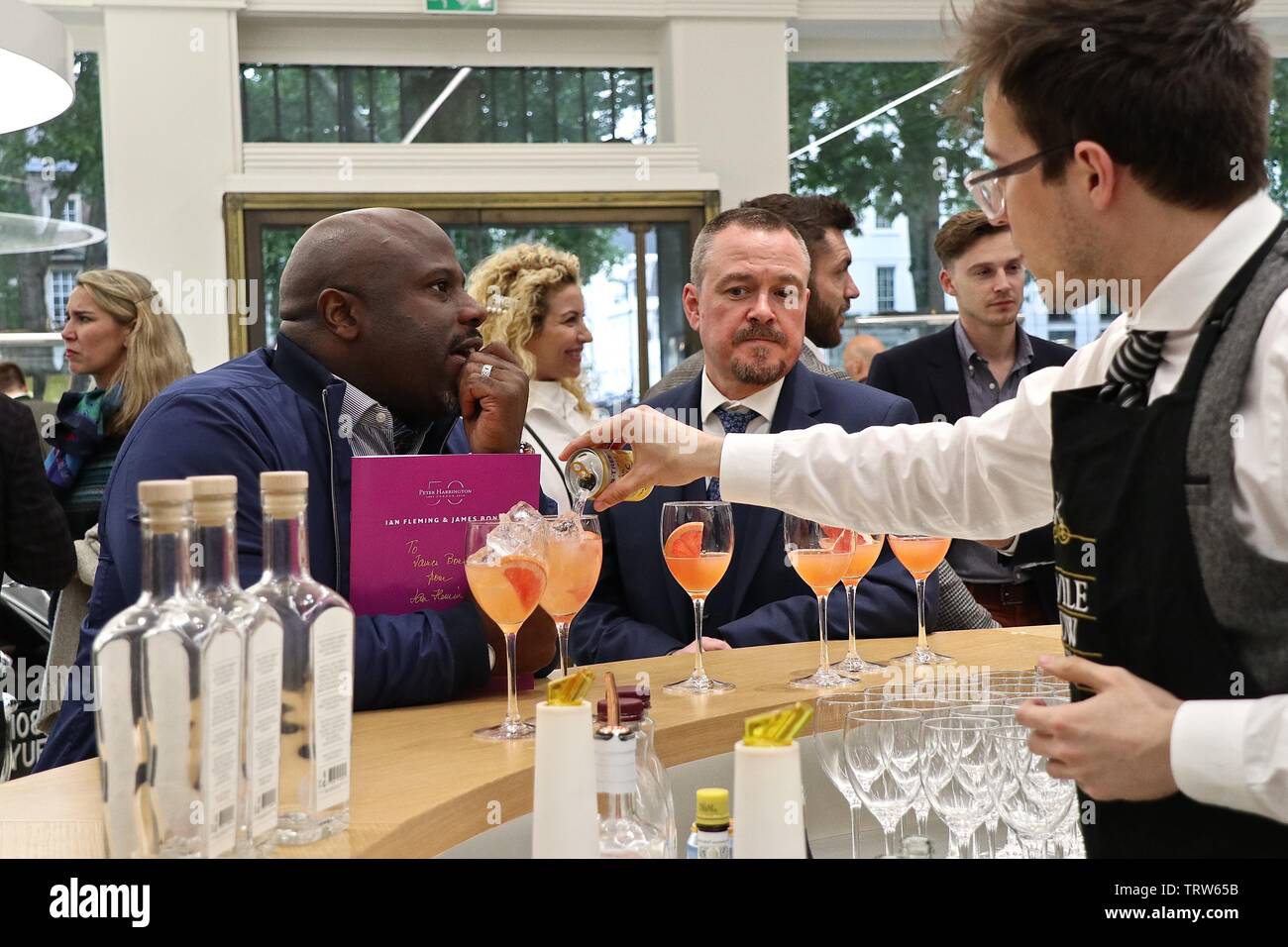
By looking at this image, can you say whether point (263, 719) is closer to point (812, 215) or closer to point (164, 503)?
point (164, 503)

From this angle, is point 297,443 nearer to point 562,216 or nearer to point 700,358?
point 700,358

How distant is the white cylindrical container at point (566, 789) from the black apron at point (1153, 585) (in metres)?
0.56

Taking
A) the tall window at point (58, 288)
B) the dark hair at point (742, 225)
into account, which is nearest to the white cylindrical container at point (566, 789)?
the dark hair at point (742, 225)

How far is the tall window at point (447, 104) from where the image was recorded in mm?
7008

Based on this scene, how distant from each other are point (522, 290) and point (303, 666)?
325 cm

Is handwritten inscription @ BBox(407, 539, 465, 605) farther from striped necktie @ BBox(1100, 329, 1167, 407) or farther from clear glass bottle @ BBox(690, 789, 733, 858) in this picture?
striped necktie @ BBox(1100, 329, 1167, 407)

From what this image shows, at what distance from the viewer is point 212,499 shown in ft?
3.46

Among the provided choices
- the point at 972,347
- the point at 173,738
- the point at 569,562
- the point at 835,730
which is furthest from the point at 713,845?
the point at 972,347

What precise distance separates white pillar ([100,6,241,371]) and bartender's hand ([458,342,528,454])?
494 cm

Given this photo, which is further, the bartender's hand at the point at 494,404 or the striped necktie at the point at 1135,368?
the bartender's hand at the point at 494,404

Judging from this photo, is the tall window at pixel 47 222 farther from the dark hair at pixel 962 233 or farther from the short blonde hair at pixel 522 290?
the dark hair at pixel 962 233

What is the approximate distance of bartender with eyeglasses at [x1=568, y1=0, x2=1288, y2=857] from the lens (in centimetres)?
122
